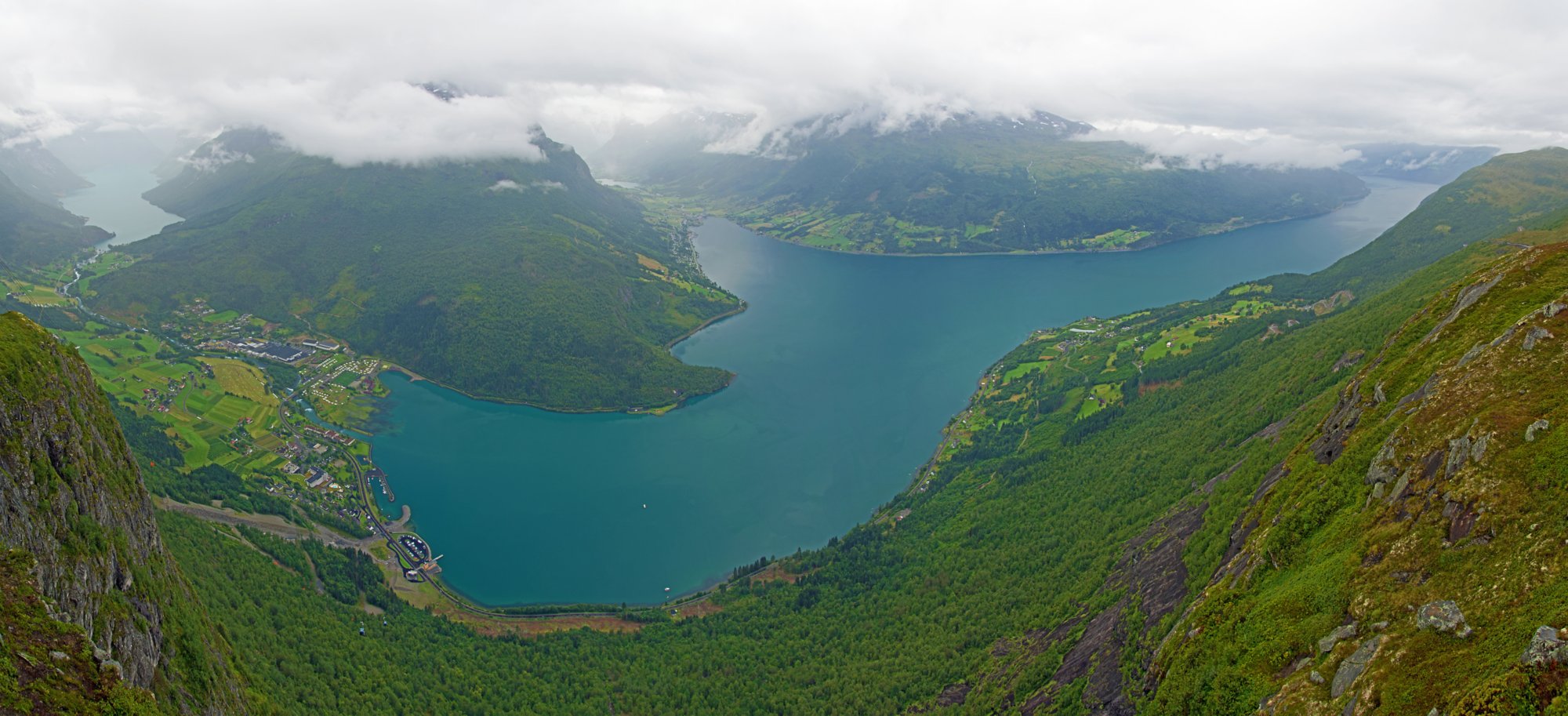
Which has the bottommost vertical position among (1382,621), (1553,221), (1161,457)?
(1161,457)

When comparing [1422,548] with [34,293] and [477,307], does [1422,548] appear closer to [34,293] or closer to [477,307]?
[477,307]

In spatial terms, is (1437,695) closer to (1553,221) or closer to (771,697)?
(771,697)

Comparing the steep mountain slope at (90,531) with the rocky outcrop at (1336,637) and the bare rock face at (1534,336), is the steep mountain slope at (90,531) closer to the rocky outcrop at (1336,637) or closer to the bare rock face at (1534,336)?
the rocky outcrop at (1336,637)

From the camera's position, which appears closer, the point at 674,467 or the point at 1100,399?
the point at 674,467

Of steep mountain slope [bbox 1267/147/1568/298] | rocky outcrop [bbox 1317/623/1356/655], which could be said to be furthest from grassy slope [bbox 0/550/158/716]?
steep mountain slope [bbox 1267/147/1568/298]

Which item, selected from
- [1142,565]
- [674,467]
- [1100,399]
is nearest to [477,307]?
[674,467]

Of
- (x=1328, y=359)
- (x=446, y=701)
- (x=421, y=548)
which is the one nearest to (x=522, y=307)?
(x=421, y=548)
